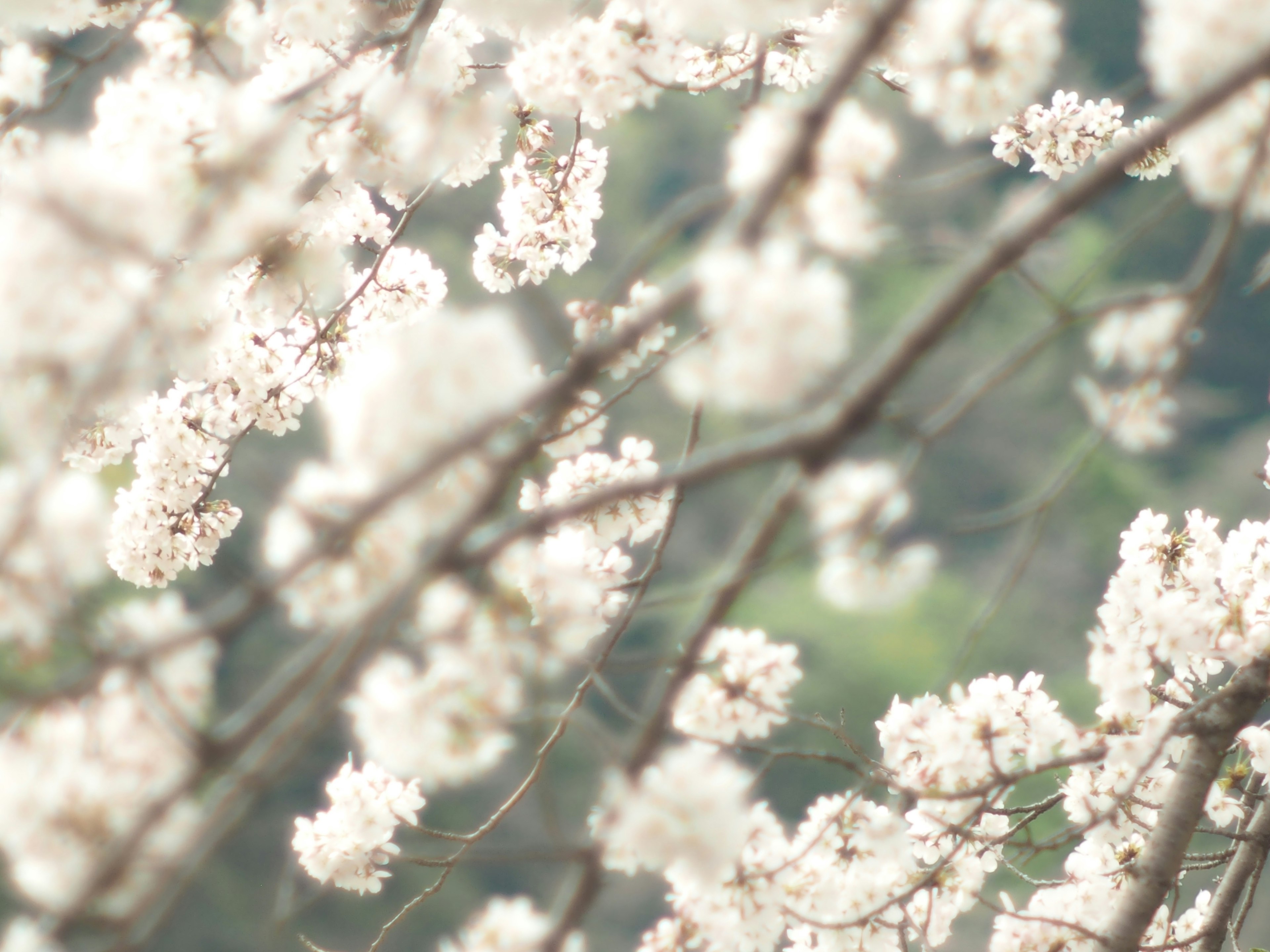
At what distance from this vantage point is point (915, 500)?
9.64m

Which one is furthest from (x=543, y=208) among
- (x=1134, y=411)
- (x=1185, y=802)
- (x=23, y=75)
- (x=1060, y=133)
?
(x=1185, y=802)

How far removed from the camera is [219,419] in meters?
2.02

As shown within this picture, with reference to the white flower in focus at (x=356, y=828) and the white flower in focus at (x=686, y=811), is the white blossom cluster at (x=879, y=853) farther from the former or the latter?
the white flower in focus at (x=356, y=828)

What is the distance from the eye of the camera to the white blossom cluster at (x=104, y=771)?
28.2 inches

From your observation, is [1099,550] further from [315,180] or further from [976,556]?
[315,180]

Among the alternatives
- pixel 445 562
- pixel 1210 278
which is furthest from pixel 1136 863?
pixel 445 562

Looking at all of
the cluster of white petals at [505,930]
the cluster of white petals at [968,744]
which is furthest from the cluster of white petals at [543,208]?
the cluster of white petals at [505,930]

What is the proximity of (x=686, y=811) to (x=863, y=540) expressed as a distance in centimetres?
28

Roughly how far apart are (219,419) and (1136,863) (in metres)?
1.76

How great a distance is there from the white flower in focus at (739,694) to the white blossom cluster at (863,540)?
9.1 inches

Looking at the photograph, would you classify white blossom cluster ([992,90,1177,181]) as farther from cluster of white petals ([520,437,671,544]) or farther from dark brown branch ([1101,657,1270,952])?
dark brown branch ([1101,657,1270,952])

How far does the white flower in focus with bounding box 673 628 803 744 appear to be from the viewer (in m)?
1.12

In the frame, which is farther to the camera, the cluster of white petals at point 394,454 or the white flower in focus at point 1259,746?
the white flower in focus at point 1259,746

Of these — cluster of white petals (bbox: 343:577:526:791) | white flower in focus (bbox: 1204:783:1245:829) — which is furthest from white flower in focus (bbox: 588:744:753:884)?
white flower in focus (bbox: 1204:783:1245:829)
